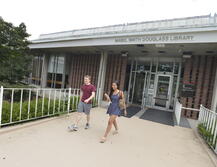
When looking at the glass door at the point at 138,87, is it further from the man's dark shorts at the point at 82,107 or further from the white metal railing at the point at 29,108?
the man's dark shorts at the point at 82,107

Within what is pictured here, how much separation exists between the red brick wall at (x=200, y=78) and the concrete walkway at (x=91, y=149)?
3.50 metres

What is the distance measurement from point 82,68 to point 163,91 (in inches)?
224

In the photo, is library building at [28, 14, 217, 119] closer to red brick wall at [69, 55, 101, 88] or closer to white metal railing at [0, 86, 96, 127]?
red brick wall at [69, 55, 101, 88]

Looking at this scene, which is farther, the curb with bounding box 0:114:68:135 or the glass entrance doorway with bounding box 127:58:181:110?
the glass entrance doorway with bounding box 127:58:181:110

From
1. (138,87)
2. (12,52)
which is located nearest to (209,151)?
(138,87)

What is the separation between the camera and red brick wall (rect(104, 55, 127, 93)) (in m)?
8.48

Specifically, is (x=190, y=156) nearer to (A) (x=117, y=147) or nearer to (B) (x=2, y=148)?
(A) (x=117, y=147)

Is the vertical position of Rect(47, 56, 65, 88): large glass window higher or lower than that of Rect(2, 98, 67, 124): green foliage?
higher

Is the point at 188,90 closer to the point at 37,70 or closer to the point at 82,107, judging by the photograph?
the point at 82,107

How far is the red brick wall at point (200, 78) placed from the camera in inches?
267

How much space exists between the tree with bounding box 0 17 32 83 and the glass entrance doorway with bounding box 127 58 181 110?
22.4 feet

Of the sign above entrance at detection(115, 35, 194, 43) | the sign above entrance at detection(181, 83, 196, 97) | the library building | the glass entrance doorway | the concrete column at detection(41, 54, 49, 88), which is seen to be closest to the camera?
the sign above entrance at detection(115, 35, 194, 43)

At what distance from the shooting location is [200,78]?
22.8 ft

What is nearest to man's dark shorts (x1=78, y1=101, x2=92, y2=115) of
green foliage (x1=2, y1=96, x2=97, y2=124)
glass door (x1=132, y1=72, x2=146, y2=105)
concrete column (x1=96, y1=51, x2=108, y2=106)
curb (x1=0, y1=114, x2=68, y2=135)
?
curb (x1=0, y1=114, x2=68, y2=135)
